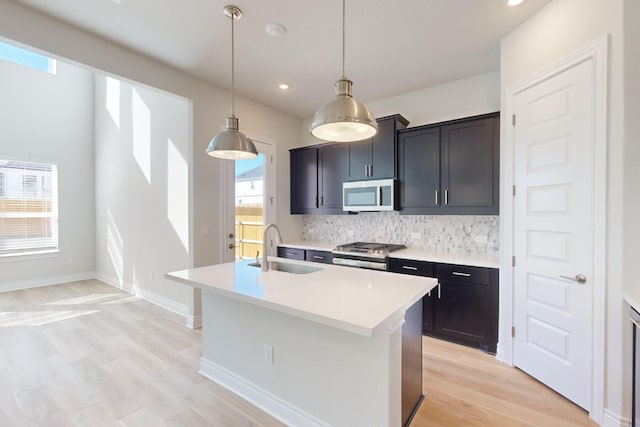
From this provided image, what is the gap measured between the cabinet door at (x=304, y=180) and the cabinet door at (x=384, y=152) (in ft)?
3.13

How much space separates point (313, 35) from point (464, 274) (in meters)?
2.62

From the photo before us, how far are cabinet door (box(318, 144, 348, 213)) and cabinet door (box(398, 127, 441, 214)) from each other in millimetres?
821

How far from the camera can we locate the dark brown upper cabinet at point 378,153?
3498 millimetres

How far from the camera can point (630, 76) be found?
1691 mm

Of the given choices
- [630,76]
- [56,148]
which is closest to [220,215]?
[630,76]

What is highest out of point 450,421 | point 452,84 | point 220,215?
point 452,84

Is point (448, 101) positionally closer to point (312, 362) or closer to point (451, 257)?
point (451, 257)

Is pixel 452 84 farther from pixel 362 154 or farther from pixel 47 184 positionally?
pixel 47 184

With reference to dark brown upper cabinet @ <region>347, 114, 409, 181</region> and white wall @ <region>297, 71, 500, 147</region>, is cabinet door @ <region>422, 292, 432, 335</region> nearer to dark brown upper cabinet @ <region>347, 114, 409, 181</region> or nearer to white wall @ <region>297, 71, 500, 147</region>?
dark brown upper cabinet @ <region>347, 114, 409, 181</region>

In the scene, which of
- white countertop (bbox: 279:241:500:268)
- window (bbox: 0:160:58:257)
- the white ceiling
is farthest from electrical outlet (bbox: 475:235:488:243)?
window (bbox: 0:160:58:257)

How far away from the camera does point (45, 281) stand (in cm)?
514

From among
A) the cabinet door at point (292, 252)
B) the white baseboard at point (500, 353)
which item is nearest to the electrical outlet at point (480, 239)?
the white baseboard at point (500, 353)

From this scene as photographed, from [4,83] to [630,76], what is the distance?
7.66m

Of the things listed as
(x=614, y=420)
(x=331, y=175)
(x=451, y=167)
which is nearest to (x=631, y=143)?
(x=451, y=167)
